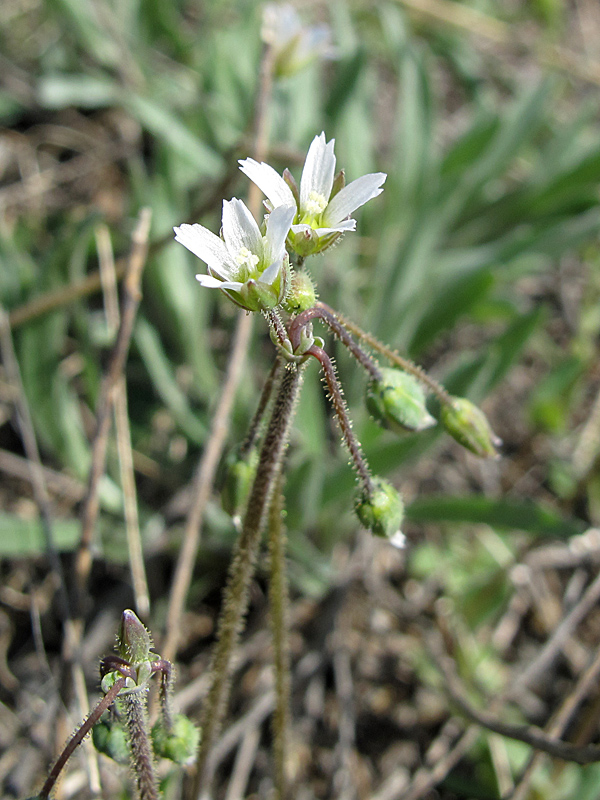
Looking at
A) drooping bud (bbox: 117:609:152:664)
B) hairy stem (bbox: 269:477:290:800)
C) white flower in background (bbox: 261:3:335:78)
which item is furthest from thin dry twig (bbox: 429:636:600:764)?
white flower in background (bbox: 261:3:335:78)

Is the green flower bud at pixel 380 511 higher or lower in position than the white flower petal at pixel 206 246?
lower

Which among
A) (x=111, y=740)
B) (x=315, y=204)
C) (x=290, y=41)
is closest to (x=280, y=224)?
(x=315, y=204)

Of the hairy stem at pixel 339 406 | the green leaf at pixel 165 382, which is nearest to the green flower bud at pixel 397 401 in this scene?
the hairy stem at pixel 339 406

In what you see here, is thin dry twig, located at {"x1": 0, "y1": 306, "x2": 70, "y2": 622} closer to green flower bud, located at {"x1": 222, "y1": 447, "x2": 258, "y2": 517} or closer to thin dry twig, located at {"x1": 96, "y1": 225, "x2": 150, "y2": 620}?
thin dry twig, located at {"x1": 96, "y1": 225, "x2": 150, "y2": 620}

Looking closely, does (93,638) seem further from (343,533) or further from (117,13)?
(117,13)

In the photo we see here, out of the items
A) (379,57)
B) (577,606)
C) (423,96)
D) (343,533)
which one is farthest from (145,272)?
(379,57)

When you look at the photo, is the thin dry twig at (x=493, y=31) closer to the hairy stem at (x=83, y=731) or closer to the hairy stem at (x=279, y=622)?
the hairy stem at (x=279, y=622)

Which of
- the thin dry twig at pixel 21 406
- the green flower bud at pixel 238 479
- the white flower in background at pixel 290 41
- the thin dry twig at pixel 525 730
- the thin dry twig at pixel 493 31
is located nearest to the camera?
the green flower bud at pixel 238 479
